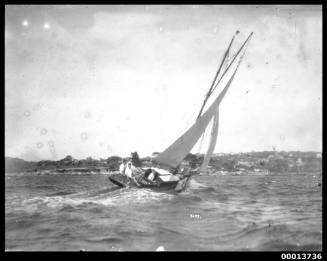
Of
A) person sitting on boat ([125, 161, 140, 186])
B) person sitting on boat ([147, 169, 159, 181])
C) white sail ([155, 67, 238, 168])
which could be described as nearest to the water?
person sitting on boat ([147, 169, 159, 181])

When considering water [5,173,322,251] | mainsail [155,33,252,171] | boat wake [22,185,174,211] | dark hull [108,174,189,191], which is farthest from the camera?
dark hull [108,174,189,191]

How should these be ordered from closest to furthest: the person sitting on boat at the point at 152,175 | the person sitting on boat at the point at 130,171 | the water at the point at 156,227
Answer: the water at the point at 156,227 → the person sitting on boat at the point at 152,175 → the person sitting on boat at the point at 130,171

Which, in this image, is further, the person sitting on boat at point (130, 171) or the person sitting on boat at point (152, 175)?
the person sitting on boat at point (130, 171)

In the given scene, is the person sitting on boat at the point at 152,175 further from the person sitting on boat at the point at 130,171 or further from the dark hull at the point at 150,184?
the person sitting on boat at the point at 130,171

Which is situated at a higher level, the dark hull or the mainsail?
the mainsail

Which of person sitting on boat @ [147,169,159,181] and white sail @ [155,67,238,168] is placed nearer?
white sail @ [155,67,238,168]

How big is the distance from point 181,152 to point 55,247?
20.1 m

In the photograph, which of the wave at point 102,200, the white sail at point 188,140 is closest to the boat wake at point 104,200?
the wave at point 102,200

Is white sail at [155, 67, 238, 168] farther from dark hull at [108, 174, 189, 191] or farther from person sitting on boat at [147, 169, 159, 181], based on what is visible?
person sitting on boat at [147, 169, 159, 181]

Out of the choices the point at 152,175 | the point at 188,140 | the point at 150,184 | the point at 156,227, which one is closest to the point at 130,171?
the point at 152,175
